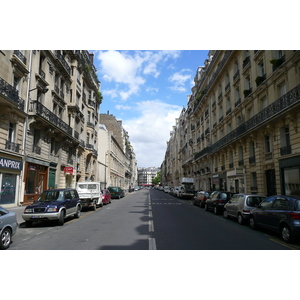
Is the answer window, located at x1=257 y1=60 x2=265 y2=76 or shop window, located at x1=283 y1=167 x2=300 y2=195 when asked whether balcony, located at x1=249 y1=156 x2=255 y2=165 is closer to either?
shop window, located at x1=283 y1=167 x2=300 y2=195

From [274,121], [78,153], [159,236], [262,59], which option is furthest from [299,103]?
[78,153]

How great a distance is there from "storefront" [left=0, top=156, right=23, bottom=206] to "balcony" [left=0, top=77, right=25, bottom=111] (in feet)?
13.0

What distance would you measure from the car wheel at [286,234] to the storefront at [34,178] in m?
17.7

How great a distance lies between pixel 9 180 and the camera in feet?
57.5

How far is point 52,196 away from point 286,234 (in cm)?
1005

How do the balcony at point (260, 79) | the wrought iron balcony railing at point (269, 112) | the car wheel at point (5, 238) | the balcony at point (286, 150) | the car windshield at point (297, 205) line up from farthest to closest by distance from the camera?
1. the balcony at point (260, 79)
2. the balcony at point (286, 150)
3. the wrought iron balcony railing at point (269, 112)
4. the car windshield at point (297, 205)
5. the car wheel at point (5, 238)

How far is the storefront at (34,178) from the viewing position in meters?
20.1

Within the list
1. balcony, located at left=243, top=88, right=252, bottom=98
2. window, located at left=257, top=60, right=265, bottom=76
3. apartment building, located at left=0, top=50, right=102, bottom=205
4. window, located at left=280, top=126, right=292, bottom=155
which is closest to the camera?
window, located at left=280, top=126, right=292, bottom=155

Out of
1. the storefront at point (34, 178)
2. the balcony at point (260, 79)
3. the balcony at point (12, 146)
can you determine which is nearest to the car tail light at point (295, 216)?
the balcony at point (260, 79)

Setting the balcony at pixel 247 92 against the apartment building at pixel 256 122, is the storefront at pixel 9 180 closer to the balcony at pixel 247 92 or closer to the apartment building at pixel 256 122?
the apartment building at pixel 256 122

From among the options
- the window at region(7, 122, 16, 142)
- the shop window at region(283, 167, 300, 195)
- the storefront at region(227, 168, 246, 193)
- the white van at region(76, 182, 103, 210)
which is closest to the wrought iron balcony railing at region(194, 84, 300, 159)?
the shop window at region(283, 167, 300, 195)

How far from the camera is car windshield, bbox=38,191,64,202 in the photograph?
1232 cm

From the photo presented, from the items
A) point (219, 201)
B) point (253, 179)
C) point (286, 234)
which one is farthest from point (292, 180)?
point (286, 234)

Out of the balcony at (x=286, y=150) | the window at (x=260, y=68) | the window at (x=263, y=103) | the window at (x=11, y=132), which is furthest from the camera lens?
the window at (x=260, y=68)
